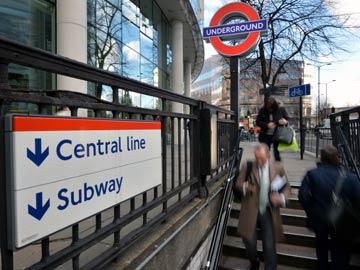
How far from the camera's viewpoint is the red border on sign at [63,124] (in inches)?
61.2

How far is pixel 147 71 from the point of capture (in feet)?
51.2

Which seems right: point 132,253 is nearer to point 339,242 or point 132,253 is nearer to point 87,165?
point 87,165

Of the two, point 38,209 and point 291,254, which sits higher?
point 38,209

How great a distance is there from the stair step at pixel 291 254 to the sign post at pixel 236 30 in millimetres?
3006

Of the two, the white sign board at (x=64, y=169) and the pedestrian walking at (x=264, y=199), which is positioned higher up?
the white sign board at (x=64, y=169)

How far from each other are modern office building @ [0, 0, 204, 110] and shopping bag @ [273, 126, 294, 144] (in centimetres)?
348

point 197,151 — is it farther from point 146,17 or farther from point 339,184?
point 146,17

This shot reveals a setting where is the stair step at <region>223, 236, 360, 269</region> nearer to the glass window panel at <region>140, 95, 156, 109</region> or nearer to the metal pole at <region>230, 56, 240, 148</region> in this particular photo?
the metal pole at <region>230, 56, 240, 148</region>

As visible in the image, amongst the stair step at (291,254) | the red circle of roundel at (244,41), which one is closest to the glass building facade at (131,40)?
the red circle of roundel at (244,41)

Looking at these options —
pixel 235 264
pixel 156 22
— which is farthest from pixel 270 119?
pixel 156 22

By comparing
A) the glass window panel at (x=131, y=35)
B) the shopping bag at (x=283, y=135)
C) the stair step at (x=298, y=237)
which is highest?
the glass window panel at (x=131, y=35)

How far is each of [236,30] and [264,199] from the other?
4.46 meters

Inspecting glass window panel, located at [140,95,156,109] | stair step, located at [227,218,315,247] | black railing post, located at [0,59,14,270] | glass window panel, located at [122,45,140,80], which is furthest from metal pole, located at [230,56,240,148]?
glass window panel, located at [140,95,156,109]

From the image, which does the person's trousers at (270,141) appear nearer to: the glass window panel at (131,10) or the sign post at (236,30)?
the sign post at (236,30)
